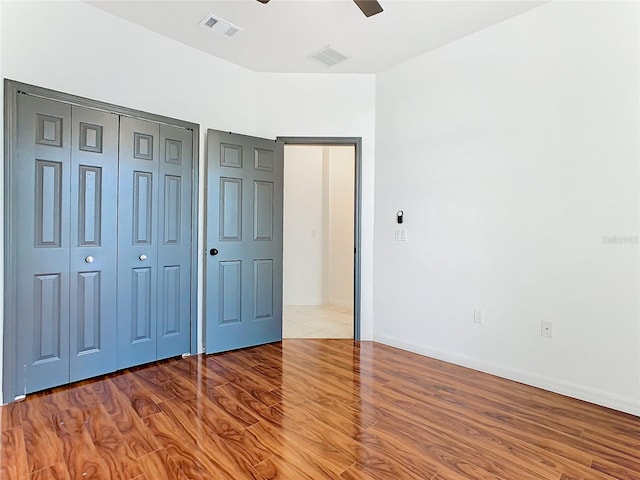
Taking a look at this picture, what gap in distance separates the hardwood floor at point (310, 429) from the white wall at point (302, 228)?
2.55m

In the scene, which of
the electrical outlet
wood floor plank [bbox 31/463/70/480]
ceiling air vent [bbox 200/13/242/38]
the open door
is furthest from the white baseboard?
ceiling air vent [bbox 200/13/242/38]

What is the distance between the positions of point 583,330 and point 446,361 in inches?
42.0

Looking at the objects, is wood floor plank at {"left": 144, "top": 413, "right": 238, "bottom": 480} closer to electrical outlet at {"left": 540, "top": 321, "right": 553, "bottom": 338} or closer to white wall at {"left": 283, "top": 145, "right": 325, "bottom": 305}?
electrical outlet at {"left": 540, "top": 321, "right": 553, "bottom": 338}

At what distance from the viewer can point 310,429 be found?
1.95 m

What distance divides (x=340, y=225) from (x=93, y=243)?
11.3 feet

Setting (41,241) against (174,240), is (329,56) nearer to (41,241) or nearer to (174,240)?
(174,240)

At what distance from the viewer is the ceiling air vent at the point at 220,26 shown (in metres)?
2.72

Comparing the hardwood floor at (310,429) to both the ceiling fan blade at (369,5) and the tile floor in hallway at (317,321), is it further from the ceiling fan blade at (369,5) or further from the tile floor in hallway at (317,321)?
the ceiling fan blade at (369,5)

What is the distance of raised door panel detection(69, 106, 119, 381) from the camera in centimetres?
250

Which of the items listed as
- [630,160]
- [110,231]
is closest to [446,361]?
[630,160]

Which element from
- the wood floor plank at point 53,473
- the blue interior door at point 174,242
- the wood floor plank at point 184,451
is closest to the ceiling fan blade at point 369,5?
the blue interior door at point 174,242

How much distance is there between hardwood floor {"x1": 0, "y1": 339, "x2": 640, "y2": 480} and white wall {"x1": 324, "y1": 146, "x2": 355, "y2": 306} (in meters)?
2.57

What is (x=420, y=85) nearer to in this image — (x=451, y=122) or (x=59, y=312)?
(x=451, y=122)

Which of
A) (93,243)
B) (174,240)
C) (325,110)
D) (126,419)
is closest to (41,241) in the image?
(93,243)
